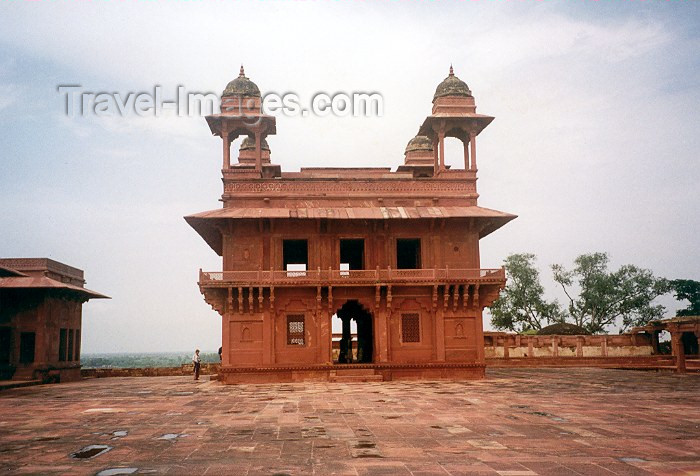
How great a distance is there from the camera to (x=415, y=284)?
24.3m

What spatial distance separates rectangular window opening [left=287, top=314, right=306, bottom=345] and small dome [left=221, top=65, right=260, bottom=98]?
986cm

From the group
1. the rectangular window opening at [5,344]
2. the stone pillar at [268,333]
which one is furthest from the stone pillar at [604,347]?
the rectangular window opening at [5,344]

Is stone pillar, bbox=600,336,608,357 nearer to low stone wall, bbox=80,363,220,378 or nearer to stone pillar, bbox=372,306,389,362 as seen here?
stone pillar, bbox=372,306,389,362

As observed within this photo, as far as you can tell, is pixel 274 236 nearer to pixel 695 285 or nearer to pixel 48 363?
pixel 48 363

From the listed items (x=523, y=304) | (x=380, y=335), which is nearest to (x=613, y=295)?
(x=523, y=304)

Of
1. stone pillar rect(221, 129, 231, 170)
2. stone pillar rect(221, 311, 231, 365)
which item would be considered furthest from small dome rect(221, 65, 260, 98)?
stone pillar rect(221, 311, 231, 365)

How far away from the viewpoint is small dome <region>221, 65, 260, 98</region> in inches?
1043

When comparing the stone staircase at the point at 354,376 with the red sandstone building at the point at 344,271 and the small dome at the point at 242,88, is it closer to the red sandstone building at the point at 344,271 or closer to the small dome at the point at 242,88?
the red sandstone building at the point at 344,271

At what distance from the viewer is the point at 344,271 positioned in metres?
24.4

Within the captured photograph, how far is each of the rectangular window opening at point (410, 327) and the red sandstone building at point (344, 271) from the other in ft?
0.14

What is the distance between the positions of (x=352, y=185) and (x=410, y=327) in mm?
6455

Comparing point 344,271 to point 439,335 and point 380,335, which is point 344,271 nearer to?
point 380,335

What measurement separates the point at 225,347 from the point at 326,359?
13.1 ft

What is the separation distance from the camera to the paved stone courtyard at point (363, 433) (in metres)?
8.29
